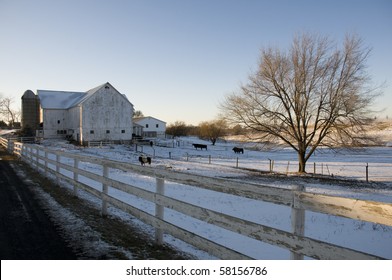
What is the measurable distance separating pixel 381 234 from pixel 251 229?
28.7ft

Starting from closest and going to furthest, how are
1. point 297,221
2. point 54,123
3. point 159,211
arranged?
point 297,221, point 159,211, point 54,123

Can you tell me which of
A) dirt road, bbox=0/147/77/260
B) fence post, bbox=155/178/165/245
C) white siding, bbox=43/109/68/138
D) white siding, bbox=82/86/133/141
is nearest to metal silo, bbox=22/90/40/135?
white siding, bbox=43/109/68/138

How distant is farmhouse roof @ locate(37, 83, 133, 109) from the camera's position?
5122 cm

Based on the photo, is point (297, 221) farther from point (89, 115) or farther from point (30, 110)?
point (30, 110)

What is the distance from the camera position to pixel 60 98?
54.1 meters

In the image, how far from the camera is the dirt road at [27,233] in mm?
4515

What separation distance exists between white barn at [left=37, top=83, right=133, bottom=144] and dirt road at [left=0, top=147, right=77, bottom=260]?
39.7 meters

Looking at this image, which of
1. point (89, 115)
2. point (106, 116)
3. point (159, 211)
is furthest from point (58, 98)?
point (159, 211)

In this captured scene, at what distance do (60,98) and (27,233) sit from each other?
5367 cm

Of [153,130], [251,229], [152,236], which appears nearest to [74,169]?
[152,236]

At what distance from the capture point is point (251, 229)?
353 centimetres

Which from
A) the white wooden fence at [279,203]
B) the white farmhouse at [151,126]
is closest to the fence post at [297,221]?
the white wooden fence at [279,203]

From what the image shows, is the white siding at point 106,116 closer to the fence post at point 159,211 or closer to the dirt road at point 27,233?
the dirt road at point 27,233

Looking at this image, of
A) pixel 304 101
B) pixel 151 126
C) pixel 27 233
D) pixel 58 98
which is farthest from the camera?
pixel 151 126
